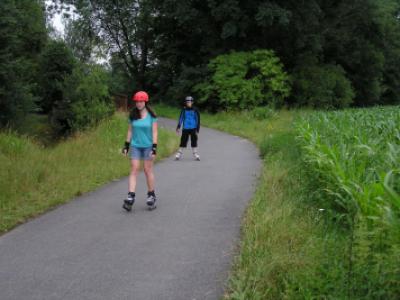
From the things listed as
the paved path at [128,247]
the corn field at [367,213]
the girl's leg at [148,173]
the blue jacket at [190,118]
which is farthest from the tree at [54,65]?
the corn field at [367,213]

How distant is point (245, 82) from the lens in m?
33.3

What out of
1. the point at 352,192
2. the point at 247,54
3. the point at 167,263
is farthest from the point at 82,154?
the point at 247,54

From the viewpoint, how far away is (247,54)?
3466 cm

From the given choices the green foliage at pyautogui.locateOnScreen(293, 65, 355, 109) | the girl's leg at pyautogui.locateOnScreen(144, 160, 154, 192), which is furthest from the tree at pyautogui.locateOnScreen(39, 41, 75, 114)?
the green foliage at pyautogui.locateOnScreen(293, 65, 355, 109)

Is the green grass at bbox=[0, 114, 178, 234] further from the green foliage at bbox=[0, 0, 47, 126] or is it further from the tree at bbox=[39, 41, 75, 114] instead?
the tree at bbox=[39, 41, 75, 114]

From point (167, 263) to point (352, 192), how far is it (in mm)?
2073

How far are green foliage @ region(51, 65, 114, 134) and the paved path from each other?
879cm

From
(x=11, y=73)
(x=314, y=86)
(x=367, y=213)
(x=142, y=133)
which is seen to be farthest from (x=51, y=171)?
(x=314, y=86)

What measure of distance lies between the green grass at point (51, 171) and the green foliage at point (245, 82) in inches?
694

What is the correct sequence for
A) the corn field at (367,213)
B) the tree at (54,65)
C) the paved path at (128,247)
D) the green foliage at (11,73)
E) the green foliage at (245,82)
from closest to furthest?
1. the corn field at (367,213)
2. the paved path at (128,247)
3. the green foliage at (11,73)
4. the tree at (54,65)
5. the green foliage at (245,82)

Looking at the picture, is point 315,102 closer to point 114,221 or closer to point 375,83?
point 375,83

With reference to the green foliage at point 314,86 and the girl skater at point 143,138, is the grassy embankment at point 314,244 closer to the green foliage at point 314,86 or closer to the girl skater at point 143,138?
the girl skater at point 143,138

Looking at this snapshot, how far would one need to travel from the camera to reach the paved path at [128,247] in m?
4.92

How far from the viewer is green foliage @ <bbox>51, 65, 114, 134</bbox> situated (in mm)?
18703
